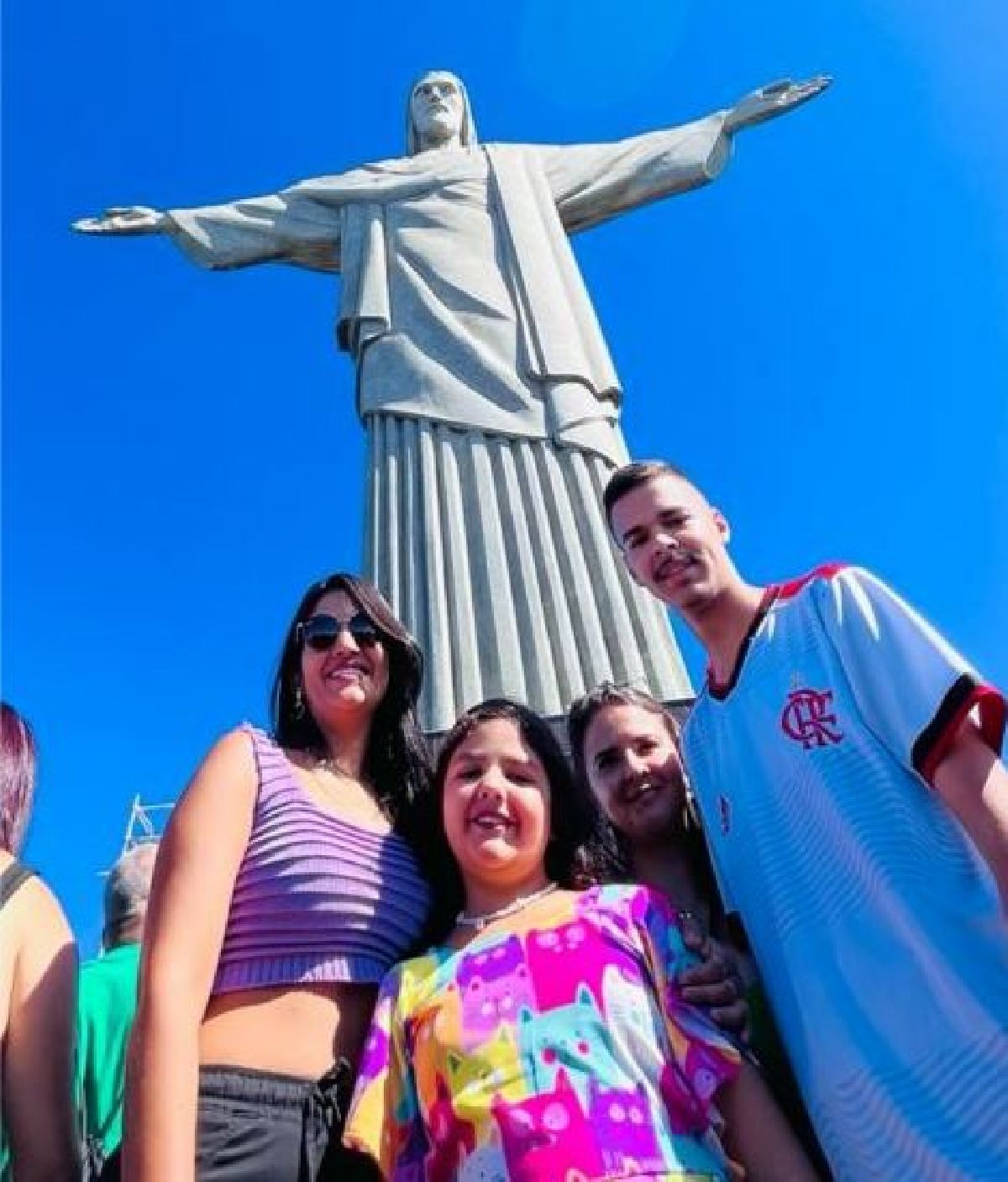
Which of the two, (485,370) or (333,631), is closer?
(333,631)

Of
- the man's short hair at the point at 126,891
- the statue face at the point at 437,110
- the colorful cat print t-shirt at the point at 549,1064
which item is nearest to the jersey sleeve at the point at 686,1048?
the colorful cat print t-shirt at the point at 549,1064

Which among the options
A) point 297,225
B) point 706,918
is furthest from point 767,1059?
point 297,225

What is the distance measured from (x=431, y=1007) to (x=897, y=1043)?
0.77 metres

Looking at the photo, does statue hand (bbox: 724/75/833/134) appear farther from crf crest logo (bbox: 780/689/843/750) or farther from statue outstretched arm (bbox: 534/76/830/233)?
crf crest logo (bbox: 780/689/843/750)

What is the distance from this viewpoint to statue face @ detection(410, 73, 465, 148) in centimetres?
878

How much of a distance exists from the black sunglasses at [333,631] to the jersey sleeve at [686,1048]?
2.98 ft

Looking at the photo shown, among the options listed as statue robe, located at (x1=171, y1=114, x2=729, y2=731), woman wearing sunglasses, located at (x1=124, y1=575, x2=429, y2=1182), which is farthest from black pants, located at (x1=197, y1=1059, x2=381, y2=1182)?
statue robe, located at (x1=171, y1=114, x2=729, y2=731)

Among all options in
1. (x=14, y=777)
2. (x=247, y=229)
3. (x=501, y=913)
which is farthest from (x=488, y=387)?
(x=501, y=913)

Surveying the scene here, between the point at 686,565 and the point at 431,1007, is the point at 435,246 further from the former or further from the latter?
the point at 431,1007

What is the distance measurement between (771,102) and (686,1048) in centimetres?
798

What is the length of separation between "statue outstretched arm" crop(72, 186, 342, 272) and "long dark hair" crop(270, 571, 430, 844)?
617 centimetres

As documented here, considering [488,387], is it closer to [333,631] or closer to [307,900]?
[333,631]

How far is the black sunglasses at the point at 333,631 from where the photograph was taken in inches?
98.3

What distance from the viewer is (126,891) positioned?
359 centimetres
